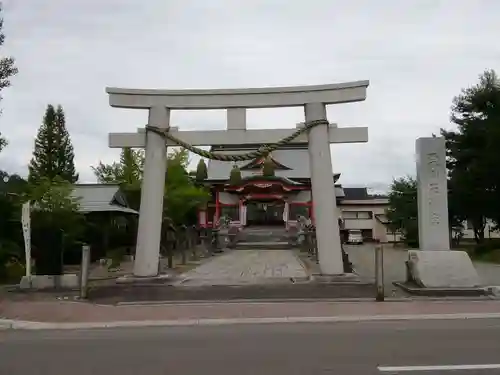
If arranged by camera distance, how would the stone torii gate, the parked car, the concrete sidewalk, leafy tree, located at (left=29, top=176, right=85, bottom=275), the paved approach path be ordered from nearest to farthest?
the concrete sidewalk < the stone torii gate < leafy tree, located at (left=29, top=176, right=85, bottom=275) < the paved approach path < the parked car

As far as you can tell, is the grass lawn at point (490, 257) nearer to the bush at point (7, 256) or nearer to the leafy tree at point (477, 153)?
the leafy tree at point (477, 153)

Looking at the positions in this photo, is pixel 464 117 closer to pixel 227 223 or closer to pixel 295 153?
pixel 227 223

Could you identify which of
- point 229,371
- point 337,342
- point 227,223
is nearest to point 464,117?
point 227,223

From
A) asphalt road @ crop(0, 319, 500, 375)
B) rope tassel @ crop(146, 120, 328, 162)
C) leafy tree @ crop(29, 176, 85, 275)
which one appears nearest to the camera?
asphalt road @ crop(0, 319, 500, 375)

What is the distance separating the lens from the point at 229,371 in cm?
727

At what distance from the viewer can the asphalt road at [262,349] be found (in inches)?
293

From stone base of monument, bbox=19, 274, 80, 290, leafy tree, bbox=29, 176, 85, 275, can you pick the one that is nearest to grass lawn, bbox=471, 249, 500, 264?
leafy tree, bbox=29, 176, 85, 275

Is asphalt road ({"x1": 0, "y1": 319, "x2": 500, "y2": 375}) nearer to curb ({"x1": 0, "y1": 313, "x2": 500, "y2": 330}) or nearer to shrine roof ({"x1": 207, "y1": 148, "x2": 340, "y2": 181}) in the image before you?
curb ({"x1": 0, "y1": 313, "x2": 500, "y2": 330})

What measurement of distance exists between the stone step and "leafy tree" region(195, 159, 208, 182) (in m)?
8.34

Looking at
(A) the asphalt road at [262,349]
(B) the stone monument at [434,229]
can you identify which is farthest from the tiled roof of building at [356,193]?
(A) the asphalt road at [262,349]

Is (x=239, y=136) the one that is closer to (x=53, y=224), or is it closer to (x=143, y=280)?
(x=143, y=280)

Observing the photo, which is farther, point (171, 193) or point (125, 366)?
point (171, 193)

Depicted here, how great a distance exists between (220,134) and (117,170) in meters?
34.1

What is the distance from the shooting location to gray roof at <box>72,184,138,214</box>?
31.5 meters
